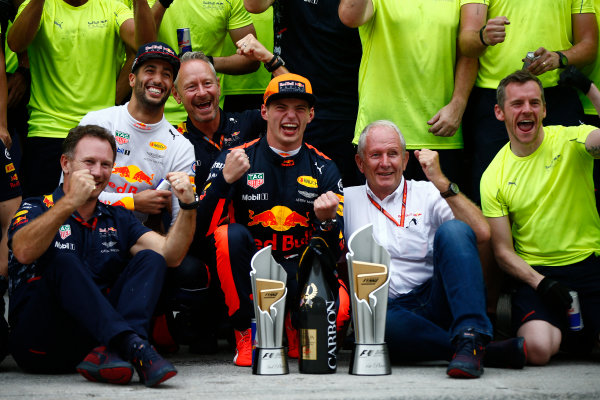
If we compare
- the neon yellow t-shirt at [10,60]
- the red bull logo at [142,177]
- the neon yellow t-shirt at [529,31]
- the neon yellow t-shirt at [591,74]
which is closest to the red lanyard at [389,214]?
the neon yellow t-shirt at [529,31]

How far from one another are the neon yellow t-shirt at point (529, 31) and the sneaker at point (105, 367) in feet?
10.4

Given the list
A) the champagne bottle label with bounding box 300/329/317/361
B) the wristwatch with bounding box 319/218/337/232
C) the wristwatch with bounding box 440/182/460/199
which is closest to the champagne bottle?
the champagne bottle label with bounding box 300/329/317/361

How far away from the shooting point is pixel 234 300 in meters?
4.47

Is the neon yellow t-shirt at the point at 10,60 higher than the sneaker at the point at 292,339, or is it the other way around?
the neon yellow t-shirt at the point at 10,60

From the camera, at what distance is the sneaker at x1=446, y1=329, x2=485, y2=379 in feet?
12.7

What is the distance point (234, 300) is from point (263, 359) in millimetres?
555

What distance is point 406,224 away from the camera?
469 centimetres

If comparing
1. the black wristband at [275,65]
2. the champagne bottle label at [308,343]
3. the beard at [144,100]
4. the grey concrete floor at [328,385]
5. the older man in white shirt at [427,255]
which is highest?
the black wristband at [275,65]

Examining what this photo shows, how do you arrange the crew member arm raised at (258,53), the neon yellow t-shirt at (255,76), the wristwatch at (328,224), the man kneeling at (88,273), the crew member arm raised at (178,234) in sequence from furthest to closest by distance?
1. the neon yellow t-shirt at (255,76)
2. the crew member arm raised at (258,53)
3. the wristwatch at (328,224)
4. the crew member arm raised at (178,234)
5. the man kneeling at (88,273)

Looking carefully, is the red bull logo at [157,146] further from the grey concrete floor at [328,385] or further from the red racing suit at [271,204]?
the grey concrete floor at [328,385]

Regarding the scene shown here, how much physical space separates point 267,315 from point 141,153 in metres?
1.63

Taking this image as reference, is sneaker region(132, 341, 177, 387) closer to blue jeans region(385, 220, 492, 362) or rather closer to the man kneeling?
the man kneeling

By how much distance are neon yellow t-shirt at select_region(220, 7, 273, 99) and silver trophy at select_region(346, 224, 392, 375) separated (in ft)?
8.28

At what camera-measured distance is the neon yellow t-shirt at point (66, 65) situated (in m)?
5.65
